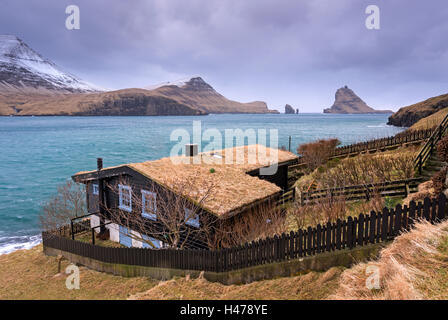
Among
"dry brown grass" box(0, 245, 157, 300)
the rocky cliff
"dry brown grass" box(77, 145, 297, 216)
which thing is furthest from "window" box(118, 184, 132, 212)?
the rocky cliff

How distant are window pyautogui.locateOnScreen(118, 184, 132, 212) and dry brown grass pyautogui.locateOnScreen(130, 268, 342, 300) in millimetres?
10392

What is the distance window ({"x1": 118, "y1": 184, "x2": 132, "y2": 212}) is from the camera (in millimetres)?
19922

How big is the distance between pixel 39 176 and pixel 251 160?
59265mm

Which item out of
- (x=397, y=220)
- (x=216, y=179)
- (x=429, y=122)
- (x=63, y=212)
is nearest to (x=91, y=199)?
(x=63, y=212)

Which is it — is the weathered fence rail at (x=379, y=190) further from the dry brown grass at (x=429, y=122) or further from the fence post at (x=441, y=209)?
the dry brown grass at (x=429, y=122)

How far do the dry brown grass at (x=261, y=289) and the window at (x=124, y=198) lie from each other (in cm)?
1039

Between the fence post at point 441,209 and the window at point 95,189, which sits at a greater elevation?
the fence post at point 441,209

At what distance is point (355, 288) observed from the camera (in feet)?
23.3

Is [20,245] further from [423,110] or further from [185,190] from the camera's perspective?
[423,110]

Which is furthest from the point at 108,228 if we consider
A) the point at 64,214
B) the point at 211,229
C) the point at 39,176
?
the point at 39,176

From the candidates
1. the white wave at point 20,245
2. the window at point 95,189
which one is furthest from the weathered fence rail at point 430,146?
the white wave at point 20,245

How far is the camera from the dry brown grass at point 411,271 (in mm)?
6195
